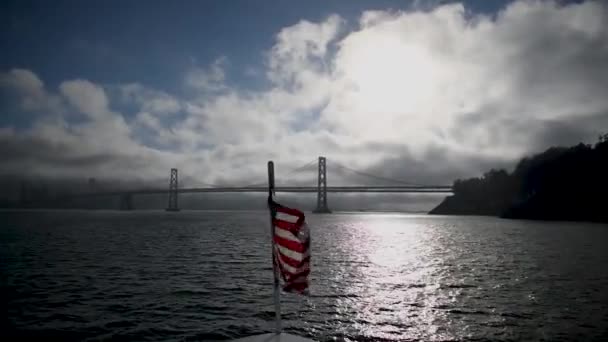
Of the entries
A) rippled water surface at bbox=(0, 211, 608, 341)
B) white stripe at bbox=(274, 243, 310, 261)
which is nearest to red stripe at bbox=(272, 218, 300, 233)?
white stripe at bbox=(274, 243, 310, 261)

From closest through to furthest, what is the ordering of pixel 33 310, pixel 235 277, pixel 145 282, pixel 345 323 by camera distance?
pixel 345 323 → pixel 33 310 → pixel 145 282 → pixel 235 277

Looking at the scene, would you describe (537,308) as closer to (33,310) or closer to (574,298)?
(574,298)

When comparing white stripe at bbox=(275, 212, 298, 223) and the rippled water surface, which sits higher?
white stripe at bbox=(275, 212, 298, 223)

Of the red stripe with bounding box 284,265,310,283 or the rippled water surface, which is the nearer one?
the red stripe with bounding box 284,265,310,283

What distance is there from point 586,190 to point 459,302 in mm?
145890

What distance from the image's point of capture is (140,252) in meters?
29.4

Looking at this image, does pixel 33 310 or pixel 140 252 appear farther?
pixel 140 252

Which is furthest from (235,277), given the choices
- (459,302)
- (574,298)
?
(574,298)

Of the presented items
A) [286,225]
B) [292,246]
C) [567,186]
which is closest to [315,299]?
[292,246]

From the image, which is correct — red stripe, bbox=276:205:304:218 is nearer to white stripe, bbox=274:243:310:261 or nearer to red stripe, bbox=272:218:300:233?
red stripe, bbox=272:218:300:233

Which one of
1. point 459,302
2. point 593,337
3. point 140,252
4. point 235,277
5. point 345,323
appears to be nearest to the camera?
point 593,337

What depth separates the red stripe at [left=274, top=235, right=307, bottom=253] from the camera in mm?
6012

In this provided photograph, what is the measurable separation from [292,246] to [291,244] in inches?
1.6

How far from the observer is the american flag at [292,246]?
6.02 m
